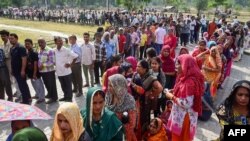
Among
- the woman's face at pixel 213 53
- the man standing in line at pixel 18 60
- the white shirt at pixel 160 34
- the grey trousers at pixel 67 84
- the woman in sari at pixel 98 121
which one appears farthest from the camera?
the white shirt at pixel 160 34

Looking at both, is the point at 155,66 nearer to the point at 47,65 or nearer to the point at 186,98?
the point at 186,98

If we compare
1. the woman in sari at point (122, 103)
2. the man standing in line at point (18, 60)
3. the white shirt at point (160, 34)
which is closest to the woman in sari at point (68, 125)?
the woman in sari at point (122, 103)

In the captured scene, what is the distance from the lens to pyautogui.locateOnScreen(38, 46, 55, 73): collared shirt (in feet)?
24.1

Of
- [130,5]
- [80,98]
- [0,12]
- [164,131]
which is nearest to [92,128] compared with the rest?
[164,131]

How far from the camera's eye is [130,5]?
104 feet

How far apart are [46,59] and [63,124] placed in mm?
4700

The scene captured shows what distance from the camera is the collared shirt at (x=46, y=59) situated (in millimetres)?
7332

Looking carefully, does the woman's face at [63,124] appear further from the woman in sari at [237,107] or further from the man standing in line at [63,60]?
the man standing in line at [63,60]

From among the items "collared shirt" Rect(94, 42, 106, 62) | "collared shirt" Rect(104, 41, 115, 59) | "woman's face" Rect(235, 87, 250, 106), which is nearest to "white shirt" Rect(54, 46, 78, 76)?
"collared shirt" Rect(94, 42, 106, 62)

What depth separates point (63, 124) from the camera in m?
2.92

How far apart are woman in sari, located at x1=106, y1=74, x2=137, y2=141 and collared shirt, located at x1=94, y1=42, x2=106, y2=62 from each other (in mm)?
4887

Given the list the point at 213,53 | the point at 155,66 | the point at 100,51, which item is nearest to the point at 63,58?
the point at 100,51

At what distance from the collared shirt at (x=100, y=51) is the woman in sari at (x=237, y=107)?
5.74 meters

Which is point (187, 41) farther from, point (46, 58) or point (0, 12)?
point (0, 12)
